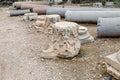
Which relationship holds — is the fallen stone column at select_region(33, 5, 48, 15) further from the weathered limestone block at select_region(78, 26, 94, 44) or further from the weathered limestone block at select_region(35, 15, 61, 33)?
the weathered limestone block at select_region(78, 26, 94, 44)

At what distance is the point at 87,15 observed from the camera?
7074 mm

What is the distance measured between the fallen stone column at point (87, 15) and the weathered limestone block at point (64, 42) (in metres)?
2.44

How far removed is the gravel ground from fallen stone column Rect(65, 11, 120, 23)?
674 millimetres

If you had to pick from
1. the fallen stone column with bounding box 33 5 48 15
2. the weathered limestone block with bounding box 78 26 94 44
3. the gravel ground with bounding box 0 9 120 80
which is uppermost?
the fallen stone column with bounding box 33 5 48 15

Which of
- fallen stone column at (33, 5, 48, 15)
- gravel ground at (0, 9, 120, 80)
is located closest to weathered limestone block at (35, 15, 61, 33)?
gravel ground at (0, 9, 120, 80)

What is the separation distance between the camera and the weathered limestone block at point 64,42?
458 cm

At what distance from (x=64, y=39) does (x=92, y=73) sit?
3.27 ft

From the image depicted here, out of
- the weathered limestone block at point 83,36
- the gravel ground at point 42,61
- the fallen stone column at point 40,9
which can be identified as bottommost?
the gravel ground at point 42,61

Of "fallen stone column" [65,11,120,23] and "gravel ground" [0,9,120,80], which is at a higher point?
"fallen stone column" [65,11,120,23]

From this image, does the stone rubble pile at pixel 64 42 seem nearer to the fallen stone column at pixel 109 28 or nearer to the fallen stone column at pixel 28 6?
the fallen stone column at pixel 109 28

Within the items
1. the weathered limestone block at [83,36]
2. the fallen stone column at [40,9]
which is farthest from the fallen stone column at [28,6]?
the weathered limestone block at [83,36]

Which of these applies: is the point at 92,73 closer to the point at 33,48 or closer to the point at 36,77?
the point at 36,77

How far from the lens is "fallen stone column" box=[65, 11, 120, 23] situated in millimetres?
6891

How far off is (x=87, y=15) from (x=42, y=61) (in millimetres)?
3026
